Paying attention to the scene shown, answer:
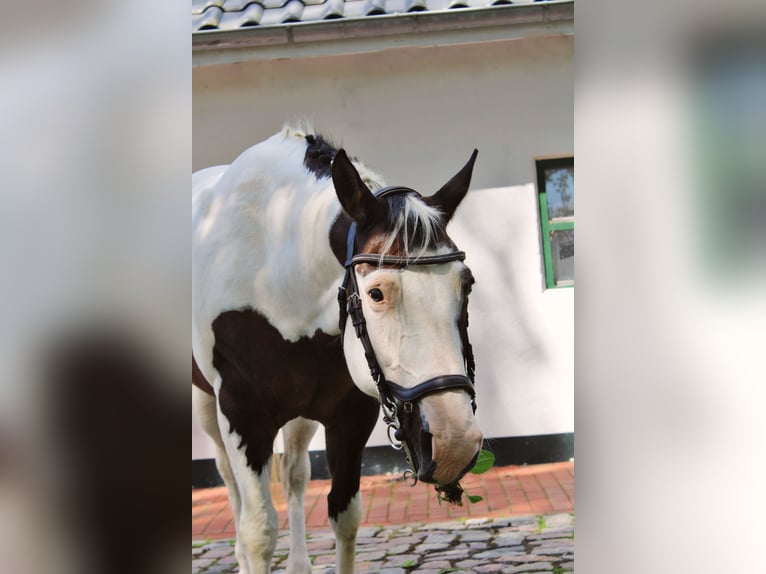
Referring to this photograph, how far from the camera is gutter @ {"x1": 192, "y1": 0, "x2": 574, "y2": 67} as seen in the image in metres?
4.58

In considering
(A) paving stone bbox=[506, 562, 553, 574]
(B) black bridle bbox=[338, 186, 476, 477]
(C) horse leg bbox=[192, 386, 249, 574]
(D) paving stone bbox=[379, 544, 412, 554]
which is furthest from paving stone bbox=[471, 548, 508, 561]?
(B) black bridle bbox=[338, 186, 476, 477]

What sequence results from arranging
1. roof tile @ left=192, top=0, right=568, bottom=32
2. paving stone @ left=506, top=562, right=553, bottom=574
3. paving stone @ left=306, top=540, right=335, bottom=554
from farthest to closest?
roof tile @ left=192, top=0, right=568, bottom=32, paving stone @ left=306, top=540, right=335, bottom=554, paving stone @ left=506, top=562, right=553, bottom=574

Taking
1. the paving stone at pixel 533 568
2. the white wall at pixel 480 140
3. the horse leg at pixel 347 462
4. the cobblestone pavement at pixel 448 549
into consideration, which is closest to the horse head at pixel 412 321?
the horse leg at pixel 347 462

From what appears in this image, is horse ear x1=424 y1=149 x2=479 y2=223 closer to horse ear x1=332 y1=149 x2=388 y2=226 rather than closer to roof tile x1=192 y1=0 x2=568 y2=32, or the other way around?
horse ear x1=332 y1=149 x2=388 y2=226

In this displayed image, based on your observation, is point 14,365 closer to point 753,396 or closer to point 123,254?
point 123,254

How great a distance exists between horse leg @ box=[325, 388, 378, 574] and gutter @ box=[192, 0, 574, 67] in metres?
2.65

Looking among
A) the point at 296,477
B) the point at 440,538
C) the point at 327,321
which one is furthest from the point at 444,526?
the point at 327,321

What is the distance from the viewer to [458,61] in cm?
500

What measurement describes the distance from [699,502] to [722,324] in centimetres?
21

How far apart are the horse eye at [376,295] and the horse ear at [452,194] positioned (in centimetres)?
37

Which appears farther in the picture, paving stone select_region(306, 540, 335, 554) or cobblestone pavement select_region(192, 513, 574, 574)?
paving stone select_region(306, 540, 335, 554)

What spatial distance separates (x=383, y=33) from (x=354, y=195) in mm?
2751

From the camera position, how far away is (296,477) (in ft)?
11.0

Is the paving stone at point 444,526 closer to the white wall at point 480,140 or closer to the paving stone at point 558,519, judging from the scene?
the paving stone at point 558,519
